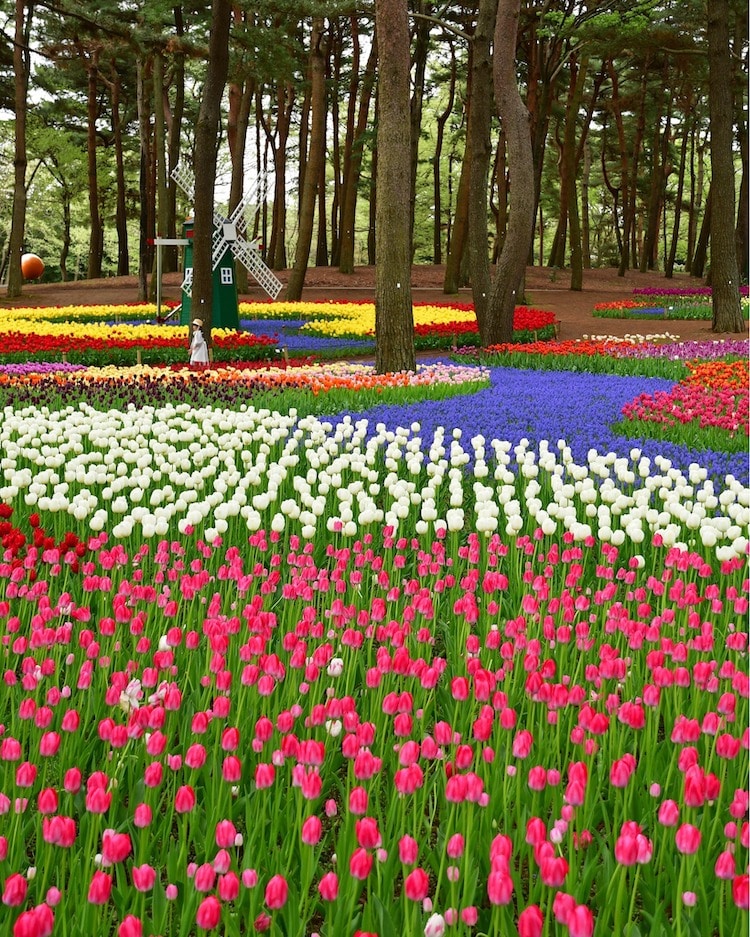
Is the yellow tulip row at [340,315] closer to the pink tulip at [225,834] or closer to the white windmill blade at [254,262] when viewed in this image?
the white windmill blade at [254,262]

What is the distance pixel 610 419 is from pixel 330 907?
832 centimetres

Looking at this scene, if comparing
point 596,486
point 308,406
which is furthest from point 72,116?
point 596,486

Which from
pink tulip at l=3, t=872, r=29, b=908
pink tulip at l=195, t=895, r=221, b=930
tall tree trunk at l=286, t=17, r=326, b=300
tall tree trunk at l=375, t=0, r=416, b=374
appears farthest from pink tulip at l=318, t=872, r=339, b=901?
tall tree trunk at l=286, t=17, r=326, b=300

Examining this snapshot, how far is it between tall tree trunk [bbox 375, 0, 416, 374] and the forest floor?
11.8m

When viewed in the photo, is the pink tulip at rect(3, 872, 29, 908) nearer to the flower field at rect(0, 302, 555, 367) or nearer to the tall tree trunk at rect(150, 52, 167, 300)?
the flower field at rect(0, 302, 555, 367)

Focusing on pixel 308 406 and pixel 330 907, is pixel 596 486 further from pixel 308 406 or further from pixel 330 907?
pixel 330 907

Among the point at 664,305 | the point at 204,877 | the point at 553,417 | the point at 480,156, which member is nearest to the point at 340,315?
the point at 480,156

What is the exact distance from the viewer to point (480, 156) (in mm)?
20047

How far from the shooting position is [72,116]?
48688mm

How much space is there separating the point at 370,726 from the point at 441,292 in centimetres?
3505

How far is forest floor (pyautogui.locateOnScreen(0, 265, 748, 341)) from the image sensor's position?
27359 millimetres

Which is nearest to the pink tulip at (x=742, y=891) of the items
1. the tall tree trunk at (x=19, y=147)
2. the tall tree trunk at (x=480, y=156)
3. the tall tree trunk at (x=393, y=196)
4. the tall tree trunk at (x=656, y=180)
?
the tall tree trunk at (x=393, y=196)

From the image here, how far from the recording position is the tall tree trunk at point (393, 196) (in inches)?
531

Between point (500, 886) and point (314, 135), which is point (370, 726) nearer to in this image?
point (500, 886)
